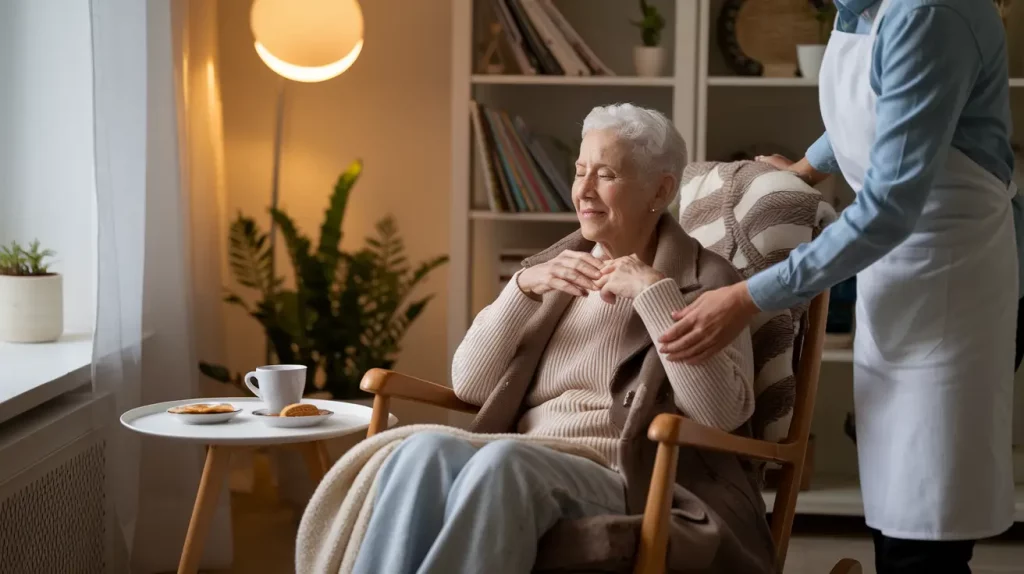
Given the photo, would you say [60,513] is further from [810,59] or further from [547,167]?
[810,59]

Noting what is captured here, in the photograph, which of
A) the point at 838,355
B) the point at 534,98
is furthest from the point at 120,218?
the point at 838,355

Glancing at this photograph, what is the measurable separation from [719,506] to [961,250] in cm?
52

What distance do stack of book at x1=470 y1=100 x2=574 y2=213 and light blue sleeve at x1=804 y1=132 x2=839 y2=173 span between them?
1093 millimetres

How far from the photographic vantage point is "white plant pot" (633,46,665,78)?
3.11m

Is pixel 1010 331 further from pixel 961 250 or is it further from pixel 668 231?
pixel 668 231

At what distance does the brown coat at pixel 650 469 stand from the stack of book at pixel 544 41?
106cm

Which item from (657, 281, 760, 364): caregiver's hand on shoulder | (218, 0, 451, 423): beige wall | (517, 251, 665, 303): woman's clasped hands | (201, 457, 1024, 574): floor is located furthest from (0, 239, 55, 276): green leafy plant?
(657, 281, 760, 364): caregiver's hand on shoulder

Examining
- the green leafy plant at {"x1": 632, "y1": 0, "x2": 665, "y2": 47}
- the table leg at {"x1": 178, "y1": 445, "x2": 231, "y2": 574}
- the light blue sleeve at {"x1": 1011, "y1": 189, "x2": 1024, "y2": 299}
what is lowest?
the table leg at {"x1": 178, "y1": 445, "x2": 231, "y2": 574}

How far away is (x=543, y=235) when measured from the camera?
349cm

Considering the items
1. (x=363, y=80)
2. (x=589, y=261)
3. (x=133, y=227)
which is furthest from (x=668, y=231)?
(x=363, y=80)

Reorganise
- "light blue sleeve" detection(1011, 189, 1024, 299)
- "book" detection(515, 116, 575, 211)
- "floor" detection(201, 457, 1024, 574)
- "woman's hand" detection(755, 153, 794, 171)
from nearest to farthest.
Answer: "light blue sleeve" detection(1011, 189, 1024, 299), "woman's hand" detection(755, 153, 794, 171), "floor" detection(201, 457, 1024, 574), "book" detection(515, 116, 575, 211)

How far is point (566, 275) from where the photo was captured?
1.96 meters

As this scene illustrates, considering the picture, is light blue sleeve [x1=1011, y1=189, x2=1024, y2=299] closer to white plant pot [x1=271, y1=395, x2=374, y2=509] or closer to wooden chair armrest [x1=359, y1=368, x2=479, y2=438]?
wooden chair armrest [x1=359, y1=368, x2=479, y2=438]

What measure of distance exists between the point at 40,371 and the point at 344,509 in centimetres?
98
